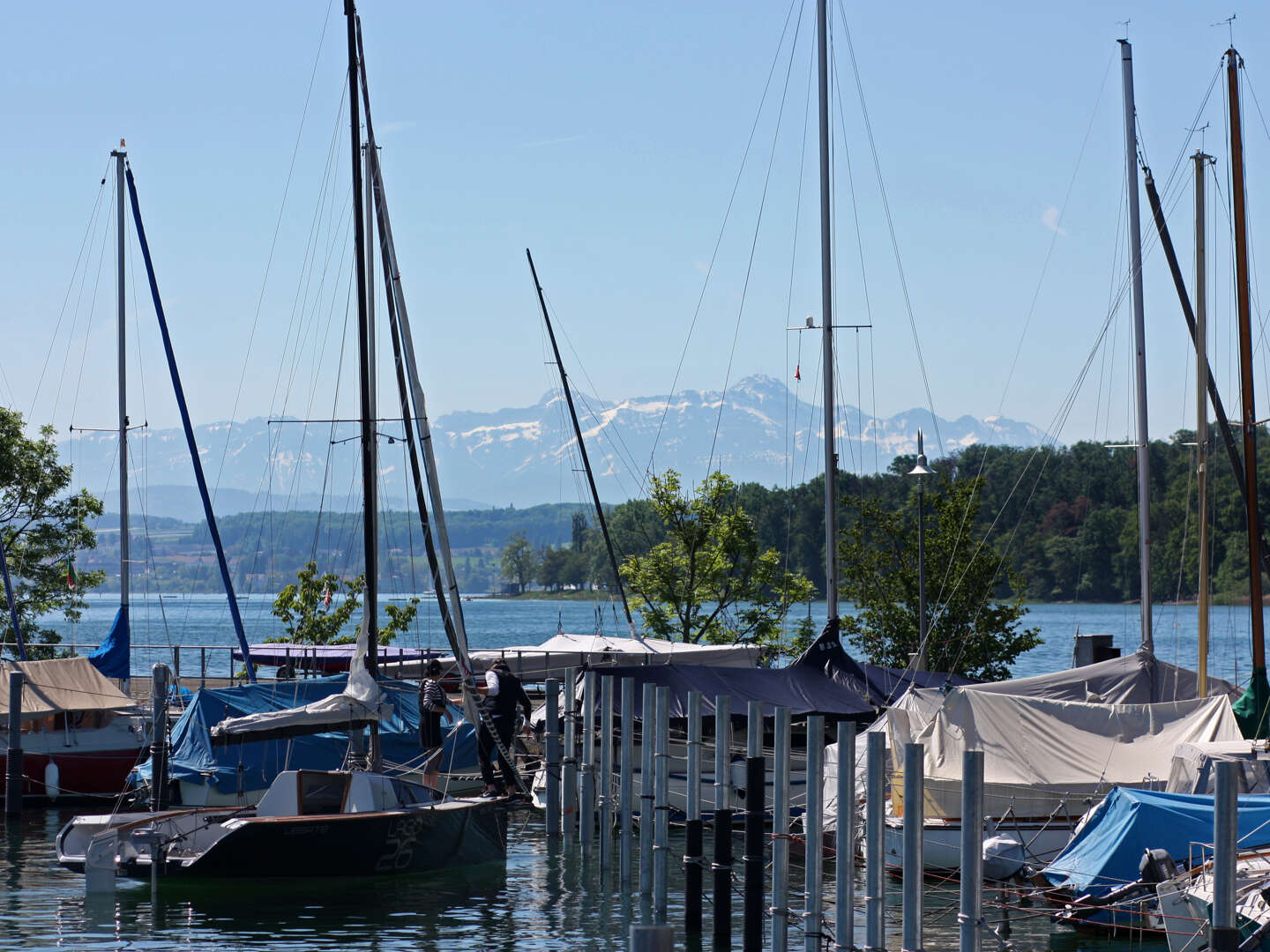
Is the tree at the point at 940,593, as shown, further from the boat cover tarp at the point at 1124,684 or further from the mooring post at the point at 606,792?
the mooring post at the point at 606,792

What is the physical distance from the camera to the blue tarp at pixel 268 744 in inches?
1090

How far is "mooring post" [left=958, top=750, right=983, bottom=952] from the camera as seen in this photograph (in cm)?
1259

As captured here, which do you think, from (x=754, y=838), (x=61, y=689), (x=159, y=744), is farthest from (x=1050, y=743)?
(x=61, y=689)

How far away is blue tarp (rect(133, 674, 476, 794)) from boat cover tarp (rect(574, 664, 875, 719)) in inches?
152

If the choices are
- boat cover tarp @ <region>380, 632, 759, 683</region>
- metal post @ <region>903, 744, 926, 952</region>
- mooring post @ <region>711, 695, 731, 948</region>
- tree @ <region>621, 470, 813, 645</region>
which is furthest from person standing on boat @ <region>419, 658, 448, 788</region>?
tree @ <region>621, 470, 813, 645</region>

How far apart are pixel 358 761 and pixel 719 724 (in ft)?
30.2

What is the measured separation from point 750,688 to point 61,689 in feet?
44.8

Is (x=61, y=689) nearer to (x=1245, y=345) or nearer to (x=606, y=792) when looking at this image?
(x=606, y=792)

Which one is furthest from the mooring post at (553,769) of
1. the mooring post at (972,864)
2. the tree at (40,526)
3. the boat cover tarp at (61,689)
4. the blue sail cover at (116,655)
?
the tree at (40,526)

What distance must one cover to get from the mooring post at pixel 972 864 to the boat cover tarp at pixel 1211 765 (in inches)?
354

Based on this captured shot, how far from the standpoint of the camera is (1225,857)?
36.9 ft

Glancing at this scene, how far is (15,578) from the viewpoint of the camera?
45.1 m

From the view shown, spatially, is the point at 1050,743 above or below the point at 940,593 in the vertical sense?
below

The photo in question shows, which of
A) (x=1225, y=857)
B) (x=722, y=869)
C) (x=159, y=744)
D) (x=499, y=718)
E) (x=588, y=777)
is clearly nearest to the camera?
(x=1225, y=857)
